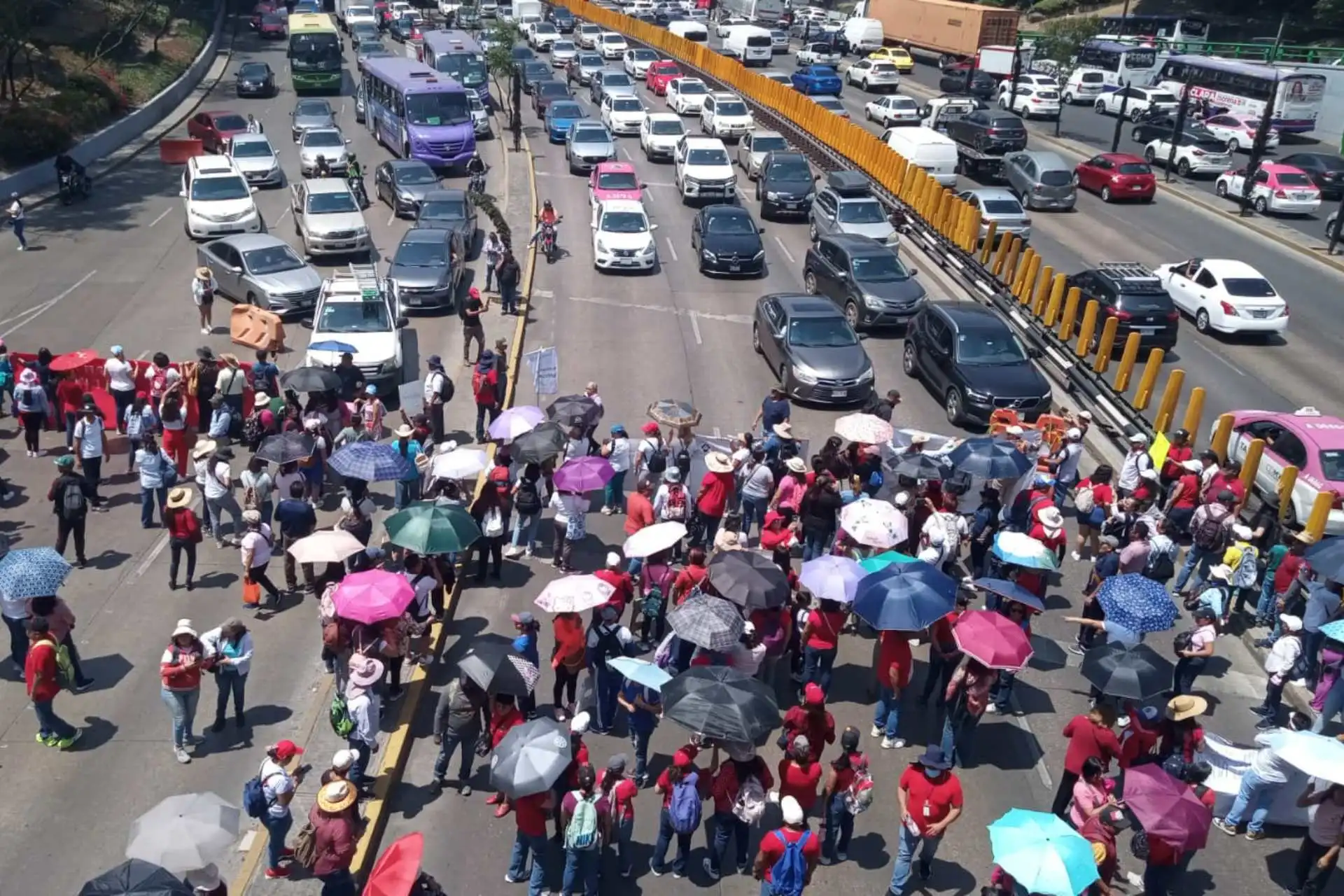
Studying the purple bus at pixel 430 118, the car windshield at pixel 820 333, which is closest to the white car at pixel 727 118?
the purple bus at pixel 430 118

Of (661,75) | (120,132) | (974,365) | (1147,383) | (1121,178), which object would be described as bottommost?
(120,132)

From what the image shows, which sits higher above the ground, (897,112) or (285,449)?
(285,449)

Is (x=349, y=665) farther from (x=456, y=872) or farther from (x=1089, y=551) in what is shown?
(x=1089, y=551)

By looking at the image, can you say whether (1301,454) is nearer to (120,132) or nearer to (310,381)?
(310,381)

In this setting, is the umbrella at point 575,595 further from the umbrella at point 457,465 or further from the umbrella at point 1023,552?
the umbrella at point 1023,552

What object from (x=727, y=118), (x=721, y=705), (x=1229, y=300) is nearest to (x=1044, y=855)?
(x=721, y=705)

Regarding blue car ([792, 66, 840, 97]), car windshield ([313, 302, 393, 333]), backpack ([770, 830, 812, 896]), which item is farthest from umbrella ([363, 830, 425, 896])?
blue car ([792, 66, 840, 97])
